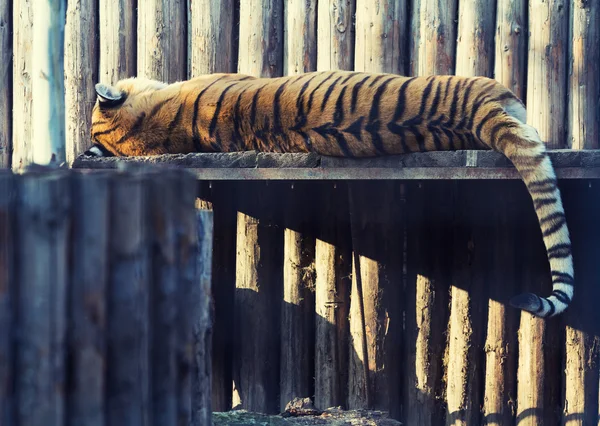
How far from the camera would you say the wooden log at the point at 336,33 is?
14.2 feet

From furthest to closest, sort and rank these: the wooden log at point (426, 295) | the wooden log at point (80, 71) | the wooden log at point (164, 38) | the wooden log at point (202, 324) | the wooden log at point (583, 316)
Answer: the wooden log at point (80, 71), the wooden log at point (164, 38), the wooden log at point (426, 295), the wooden log at point (583, 316), the wooden log at point (202, 324)

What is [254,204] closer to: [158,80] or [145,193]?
[158,80]

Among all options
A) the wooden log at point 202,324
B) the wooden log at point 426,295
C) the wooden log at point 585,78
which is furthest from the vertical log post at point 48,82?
the wooden log at point 585,78

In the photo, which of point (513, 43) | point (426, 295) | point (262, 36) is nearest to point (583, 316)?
point (426, 295)

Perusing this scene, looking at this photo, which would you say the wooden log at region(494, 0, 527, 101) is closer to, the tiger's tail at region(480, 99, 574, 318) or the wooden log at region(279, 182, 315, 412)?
the tiger's tail at region(480, 99, 574, 318)

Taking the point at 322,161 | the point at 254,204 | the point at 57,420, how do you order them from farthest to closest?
the point at 254,204 < the point at 322,161 < the point at 57,420

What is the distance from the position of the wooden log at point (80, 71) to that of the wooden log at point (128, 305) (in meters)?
3.16

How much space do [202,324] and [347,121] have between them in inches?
69.8

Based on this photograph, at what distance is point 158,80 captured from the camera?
463cm

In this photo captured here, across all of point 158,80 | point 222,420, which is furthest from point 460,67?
point 222,420

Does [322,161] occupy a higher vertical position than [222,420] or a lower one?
higher

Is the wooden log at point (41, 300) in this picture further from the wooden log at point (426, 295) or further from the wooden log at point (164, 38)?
the wooden log at point (164, 38)

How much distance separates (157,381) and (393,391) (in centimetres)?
280

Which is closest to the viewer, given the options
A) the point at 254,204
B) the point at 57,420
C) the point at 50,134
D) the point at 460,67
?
the point at 57,420
